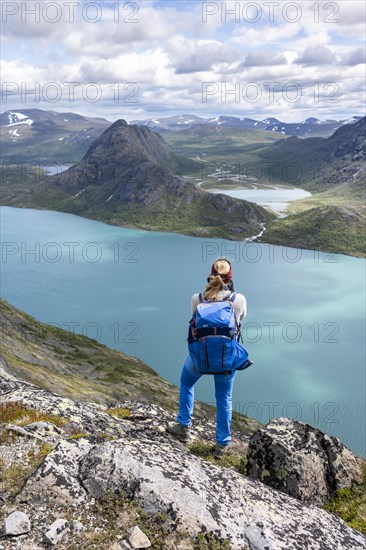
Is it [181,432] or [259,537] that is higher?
[259,537]

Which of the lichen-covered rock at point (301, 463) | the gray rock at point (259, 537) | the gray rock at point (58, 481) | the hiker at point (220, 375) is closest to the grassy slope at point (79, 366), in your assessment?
the hiker at point (220, 375)

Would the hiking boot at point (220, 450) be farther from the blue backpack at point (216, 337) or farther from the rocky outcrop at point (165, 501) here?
the blue backpack at point (216, 337)

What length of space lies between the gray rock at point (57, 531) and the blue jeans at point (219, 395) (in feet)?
17.7

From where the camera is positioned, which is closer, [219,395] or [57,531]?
[57,531]

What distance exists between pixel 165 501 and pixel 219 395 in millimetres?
3968

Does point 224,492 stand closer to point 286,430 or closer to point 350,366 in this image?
point 286,430

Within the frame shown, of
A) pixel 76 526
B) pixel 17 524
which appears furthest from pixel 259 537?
pixel 17 524

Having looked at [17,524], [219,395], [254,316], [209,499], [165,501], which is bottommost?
[254,316]

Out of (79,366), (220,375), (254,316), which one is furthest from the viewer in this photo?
(254,316)

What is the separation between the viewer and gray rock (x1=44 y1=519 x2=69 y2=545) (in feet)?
25.4

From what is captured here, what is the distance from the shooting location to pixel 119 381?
69.6 metres

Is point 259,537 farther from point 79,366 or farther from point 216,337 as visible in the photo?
point 79,366

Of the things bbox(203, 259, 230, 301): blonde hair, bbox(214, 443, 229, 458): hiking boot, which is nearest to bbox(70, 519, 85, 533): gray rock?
bbox(214, 443, 229, 458): hiking boot

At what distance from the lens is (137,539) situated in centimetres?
799
